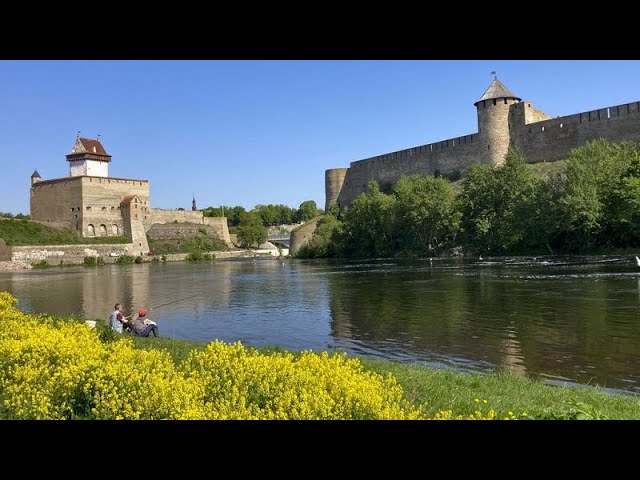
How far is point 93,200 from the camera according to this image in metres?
82.1

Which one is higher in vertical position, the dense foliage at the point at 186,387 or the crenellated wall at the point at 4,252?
the crenellated wall at the point at 4,252

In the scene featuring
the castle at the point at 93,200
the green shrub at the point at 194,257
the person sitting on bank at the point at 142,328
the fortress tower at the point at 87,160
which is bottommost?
A: the person sitting on bank at the point at 142,328

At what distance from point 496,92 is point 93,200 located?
57322 mm

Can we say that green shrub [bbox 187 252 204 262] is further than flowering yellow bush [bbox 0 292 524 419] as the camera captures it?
Yes

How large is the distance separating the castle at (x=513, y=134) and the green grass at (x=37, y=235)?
152 feet

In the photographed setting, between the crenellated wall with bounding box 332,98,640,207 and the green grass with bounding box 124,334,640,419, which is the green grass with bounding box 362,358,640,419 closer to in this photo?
the green grass with bounding box 124,334,640,419

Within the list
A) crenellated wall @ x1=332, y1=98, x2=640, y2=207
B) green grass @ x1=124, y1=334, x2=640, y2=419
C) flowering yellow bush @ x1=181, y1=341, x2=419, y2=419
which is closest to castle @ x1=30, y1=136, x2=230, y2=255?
crenellated wall @ x1=332, y1=98, x2=640, y2=207

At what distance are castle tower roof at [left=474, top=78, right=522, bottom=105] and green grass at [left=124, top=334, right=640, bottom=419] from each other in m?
60.7

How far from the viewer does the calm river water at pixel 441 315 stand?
38.5 ft

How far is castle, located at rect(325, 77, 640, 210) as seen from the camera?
185 feet

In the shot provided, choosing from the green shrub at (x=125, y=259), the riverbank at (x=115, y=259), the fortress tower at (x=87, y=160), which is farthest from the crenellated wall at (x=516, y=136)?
the fortress tower at (x=87, y=160)

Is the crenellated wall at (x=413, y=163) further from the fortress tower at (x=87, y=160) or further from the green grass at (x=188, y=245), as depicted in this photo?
the fortress tower at (x=87, y=160)
